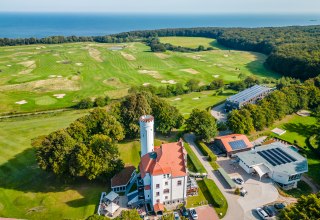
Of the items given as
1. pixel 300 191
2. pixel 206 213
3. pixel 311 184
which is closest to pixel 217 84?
pixel 311 184

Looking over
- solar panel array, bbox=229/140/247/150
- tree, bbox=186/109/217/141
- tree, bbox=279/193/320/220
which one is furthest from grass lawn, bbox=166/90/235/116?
tree, bbox=279/193/320/220

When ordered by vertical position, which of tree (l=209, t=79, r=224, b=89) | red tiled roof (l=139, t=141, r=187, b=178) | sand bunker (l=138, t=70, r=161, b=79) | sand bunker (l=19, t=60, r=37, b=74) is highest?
sand bunker (l=19, t=60, r=37, b=74)

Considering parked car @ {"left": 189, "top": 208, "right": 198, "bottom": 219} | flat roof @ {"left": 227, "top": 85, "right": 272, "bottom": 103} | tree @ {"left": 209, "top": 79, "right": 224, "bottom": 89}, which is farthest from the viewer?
tree @ {"left": 209, "top": 79, "right": 224, "bottom": 89}

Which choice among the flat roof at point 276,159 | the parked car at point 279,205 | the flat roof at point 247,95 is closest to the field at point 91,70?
the flat roof at point 247,95

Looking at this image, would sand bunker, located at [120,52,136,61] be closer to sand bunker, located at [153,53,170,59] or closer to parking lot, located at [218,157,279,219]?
sand bunker, located at [153,53,170,59]

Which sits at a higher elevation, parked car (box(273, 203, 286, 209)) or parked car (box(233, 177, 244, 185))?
parked car (box(233, 177, 244, 185))

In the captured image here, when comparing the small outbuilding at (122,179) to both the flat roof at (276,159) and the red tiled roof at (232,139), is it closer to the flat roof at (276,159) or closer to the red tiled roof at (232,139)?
the red tiled roof at (232,139)

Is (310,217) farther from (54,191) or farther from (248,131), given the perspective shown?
(54,191)
